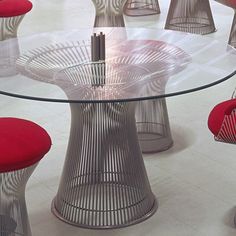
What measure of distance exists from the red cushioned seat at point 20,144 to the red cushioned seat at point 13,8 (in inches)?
94.4

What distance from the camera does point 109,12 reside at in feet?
18.9

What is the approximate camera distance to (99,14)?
5797 mm

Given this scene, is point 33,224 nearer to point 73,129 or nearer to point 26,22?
point 73,129

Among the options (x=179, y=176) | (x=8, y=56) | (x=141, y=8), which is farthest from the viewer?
(x=141, y=8)

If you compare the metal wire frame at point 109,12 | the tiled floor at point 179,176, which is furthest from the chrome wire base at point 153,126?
the metal wire frame at point 109,12

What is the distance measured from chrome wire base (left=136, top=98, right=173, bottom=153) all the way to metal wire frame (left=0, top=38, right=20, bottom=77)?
3.42ft

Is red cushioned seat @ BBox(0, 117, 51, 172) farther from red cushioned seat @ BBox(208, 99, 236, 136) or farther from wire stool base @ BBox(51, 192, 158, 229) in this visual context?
red cushioned seat @ BBox(208, 99, 236, 136)

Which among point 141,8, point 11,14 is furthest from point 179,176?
point 141,8

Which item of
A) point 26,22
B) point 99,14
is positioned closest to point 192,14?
point 99,14

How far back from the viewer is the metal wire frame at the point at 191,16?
21.4 ft

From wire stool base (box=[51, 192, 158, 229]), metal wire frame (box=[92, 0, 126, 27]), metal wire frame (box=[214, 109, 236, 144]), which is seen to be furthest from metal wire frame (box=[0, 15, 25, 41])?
metal wire frame (box=[214, 109, 236, 144])

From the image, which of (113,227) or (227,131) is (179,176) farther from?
(227,131)

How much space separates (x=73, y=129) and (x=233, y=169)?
3.71 ft

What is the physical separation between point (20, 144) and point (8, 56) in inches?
24.6
